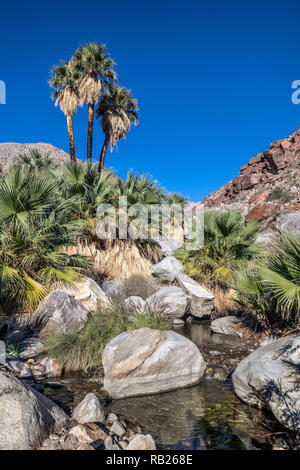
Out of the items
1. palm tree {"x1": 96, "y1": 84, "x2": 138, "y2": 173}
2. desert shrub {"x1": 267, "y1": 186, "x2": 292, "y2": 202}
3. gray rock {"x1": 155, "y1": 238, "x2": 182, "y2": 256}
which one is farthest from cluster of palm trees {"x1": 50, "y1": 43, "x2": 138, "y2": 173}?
desert shrub {"x1": 267, "y1": 186, "x2": 292, "y2": 202}

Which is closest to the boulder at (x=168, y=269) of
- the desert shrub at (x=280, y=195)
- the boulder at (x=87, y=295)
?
the boulder at (x=87, y=295)

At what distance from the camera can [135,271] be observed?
35.9 feet

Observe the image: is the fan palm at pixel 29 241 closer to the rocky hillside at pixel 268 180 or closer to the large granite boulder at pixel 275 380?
the large granite boulder at pixel 275 380

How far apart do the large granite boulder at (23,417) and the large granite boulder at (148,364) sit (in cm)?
124

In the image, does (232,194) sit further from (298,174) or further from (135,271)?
(135,271)

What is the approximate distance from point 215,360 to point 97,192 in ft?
22.6

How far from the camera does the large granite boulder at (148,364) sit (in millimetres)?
4598

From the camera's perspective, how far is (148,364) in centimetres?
473

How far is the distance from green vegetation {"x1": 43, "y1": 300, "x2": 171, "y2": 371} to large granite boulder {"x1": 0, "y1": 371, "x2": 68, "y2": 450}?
1.90 meters

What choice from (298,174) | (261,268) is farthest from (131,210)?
(298,174)

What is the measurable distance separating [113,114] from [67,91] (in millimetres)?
3117

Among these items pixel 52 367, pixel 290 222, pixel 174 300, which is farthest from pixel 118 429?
pixel 290 222

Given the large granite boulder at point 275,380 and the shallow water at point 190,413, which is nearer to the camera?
the shallow water at point 190,413

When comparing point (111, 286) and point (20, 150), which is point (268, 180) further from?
point (20, 150)
